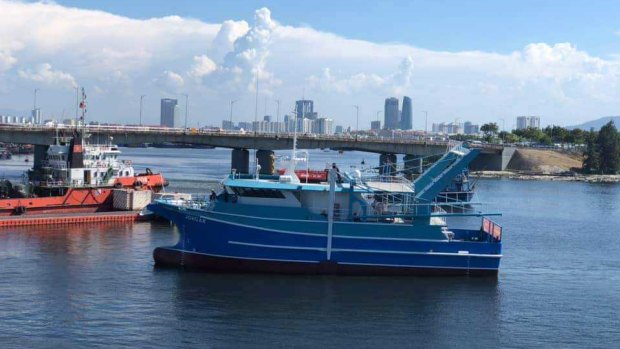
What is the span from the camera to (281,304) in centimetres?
3462

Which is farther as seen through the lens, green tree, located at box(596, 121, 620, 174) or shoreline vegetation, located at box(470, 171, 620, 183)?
green tree, located at box(596, 121, 620, 174)

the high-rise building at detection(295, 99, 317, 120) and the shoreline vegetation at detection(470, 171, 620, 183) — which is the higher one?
the high-rise building at detection(295, 99, 317, 120)

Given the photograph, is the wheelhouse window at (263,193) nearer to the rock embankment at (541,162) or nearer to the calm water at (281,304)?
the calm water at (281,304)

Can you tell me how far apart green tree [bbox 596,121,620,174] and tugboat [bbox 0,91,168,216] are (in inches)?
4093

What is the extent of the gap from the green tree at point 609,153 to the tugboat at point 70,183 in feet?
341

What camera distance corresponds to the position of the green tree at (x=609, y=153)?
14338 centimetres

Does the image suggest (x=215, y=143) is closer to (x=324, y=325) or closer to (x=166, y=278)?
(x=166, y=278)

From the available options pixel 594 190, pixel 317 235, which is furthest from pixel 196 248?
pixel 594 190

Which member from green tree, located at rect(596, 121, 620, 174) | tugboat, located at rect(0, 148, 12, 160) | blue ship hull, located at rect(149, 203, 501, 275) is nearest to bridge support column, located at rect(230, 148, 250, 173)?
blue ship hull, located at rect(149, 203, 501, 275)

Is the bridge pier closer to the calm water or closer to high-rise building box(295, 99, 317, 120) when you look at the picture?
high-rise building box(295, 99, 317, 120)

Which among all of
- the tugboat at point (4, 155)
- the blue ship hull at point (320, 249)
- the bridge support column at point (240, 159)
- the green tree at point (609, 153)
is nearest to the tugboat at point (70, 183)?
the blue ship hull at point (320, 249)

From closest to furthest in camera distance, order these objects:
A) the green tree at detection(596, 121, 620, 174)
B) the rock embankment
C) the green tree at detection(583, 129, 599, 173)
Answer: the green tree at detection(583, 129, 599, 173), the green tree at detection(596, 121, 620, 174), the rock embankment

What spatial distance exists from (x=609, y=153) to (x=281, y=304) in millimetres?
123389

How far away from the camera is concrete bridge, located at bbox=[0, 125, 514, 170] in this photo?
86.4m
